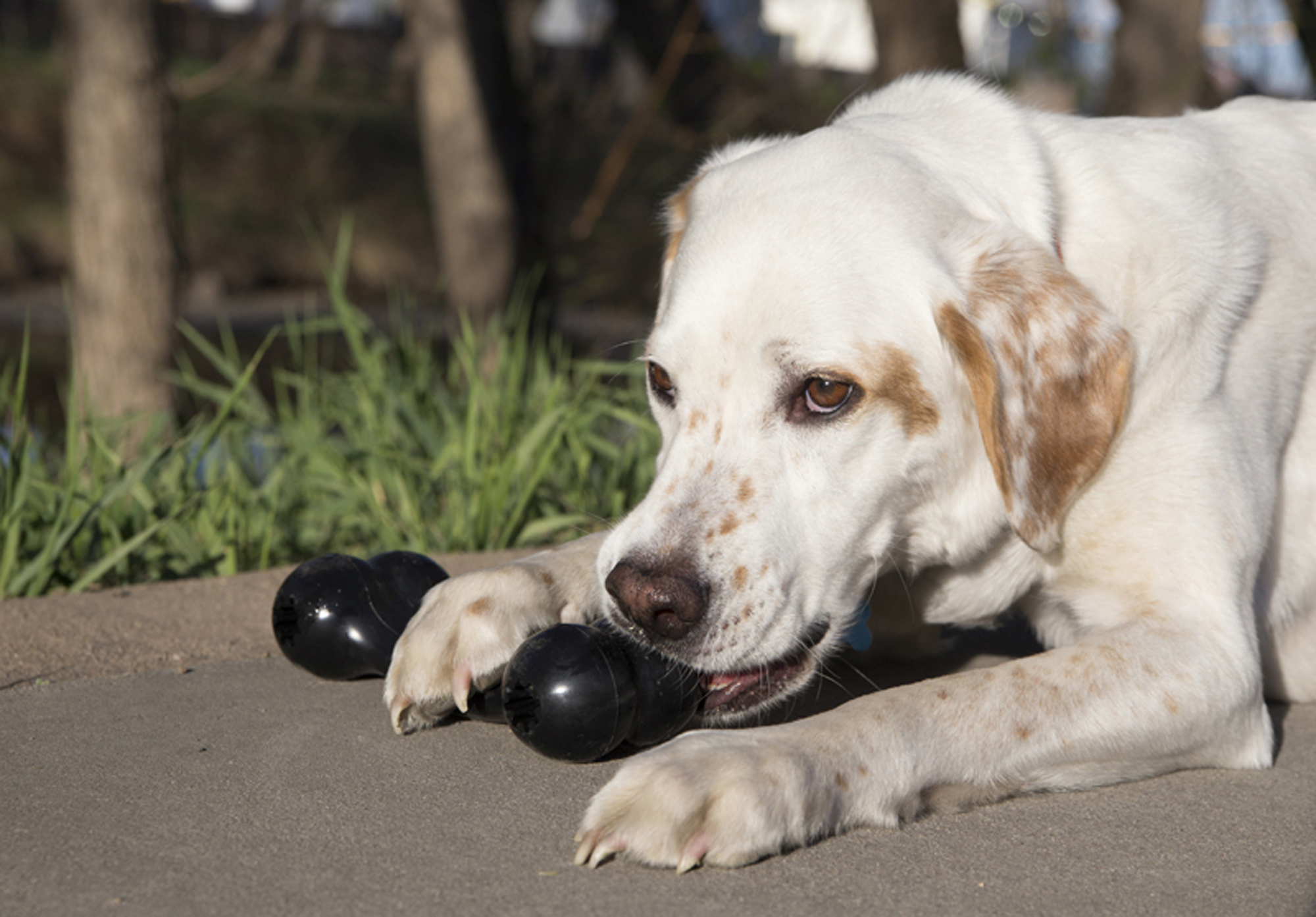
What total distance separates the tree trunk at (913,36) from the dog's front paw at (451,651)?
5.06 metres

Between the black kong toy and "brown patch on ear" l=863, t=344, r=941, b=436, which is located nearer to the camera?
the black kong toy

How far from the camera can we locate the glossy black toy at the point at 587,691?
2.21 metres

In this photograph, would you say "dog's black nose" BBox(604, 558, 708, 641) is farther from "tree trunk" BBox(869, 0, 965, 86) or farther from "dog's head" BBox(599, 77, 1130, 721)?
"tree trunk" BBox(869, 0, 965, 86)

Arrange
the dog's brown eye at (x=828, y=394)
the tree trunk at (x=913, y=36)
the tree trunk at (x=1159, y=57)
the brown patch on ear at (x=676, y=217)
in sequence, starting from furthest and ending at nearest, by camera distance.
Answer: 1. the tree trunk at (x=1159, y=57)
2. the tree trunk at (x=913, y=36)
3. the brown patch on ear at (x=676, y=217)
4. the dog's brown eye at (x=828, y=394)

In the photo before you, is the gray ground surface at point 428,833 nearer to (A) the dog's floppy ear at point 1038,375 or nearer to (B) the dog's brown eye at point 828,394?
(A) the dog's floppy ear at point 1038,375

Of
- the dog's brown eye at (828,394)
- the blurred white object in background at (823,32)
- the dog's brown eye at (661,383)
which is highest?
the dog's brown eye at (828,394)

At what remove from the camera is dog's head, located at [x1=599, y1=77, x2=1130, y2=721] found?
7.54 ft

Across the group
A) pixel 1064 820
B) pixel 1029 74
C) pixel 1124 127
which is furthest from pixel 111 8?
pixel 1029 74

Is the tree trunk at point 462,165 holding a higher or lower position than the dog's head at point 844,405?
lower

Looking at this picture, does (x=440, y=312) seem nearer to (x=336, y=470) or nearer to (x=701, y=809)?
(x=336, y=470)

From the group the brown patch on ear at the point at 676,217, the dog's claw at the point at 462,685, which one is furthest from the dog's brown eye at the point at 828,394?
the dog's claw at the point at 462,685

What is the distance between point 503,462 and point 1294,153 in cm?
256

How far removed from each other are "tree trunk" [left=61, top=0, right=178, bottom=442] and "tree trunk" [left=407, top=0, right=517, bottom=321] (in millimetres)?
1833

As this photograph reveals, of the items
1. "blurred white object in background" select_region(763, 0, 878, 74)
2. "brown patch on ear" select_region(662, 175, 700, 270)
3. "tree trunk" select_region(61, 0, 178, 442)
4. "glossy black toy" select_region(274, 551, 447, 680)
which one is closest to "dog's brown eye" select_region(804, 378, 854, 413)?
"brown patch on ear" select_region(662, 175, 700, 270)
